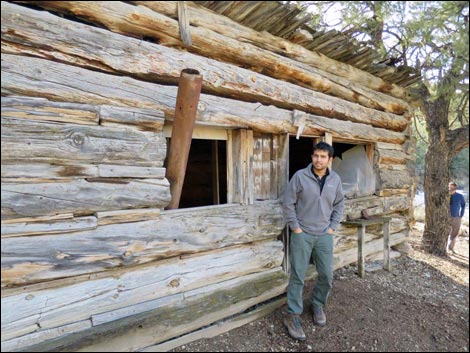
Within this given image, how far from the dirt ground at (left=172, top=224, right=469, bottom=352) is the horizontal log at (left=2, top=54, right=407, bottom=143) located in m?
2.33

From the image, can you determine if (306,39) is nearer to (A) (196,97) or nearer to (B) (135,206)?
(A) (196,97)

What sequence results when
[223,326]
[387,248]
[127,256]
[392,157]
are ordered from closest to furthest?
1. [127,256]
2. [223,326]
3. [387,248]
4. [392,157]

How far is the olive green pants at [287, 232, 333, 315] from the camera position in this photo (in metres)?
Answer: 3.45

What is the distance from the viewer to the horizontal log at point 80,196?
7.33 feet

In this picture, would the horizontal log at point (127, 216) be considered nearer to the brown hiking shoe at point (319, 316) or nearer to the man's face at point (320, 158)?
the man's face at point (320, 158)

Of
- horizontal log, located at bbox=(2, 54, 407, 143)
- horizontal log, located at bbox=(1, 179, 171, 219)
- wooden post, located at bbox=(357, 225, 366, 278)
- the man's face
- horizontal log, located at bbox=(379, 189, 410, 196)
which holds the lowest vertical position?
wooden post, located at bbox=(357, 225, 366, 278)

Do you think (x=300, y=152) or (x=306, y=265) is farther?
(x=300, y=152)

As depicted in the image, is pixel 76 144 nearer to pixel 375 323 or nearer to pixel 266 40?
pixel 266 40

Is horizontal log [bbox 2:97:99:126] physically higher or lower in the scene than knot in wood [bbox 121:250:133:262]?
higher

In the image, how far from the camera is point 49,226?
237 cm

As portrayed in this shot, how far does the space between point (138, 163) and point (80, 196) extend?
561mm

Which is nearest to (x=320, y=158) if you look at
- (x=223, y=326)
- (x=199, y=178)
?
(x=223, y=326)

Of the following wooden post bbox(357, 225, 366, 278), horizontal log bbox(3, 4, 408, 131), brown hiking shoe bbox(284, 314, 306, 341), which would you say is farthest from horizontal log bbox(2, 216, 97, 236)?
wooden post bbox(357, 225, 366, 278)

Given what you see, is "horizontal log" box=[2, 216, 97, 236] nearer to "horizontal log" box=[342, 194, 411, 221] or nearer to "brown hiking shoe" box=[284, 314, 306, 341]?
"brown hiking shoe" box=[284, 314, 306, 341]
